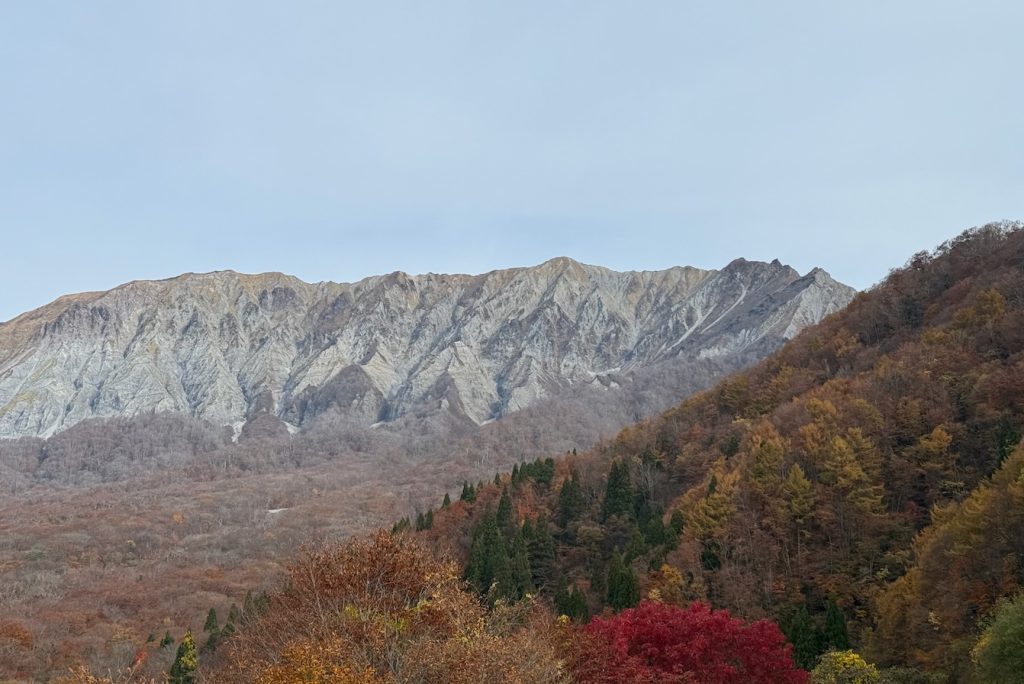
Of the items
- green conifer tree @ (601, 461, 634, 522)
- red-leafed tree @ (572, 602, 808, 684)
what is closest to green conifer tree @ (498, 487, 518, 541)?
green conifer tree @ (601, 461, 634, 522)

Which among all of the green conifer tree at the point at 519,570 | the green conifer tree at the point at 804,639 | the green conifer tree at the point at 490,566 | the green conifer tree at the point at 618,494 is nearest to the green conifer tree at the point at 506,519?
the green conifer tree at the point at 519,570

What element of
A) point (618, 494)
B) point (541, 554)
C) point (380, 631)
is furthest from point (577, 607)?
point (380, 631)

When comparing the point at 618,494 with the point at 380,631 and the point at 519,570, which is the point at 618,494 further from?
the point at 380,631

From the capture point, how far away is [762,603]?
1715 inches

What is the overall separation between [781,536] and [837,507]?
3737mm

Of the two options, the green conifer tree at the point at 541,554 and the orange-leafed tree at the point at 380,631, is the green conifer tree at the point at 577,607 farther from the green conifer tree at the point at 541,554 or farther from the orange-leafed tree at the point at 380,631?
the orange-leafed tree at the point at 380,631

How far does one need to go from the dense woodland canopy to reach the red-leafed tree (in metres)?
0.11

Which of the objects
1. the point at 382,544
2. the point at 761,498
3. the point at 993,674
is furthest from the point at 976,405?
the point at 382,544

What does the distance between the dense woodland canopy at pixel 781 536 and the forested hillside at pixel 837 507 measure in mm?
159

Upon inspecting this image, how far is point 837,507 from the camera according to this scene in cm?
4609

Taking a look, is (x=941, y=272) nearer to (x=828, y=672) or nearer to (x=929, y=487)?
(x=929, y=487)

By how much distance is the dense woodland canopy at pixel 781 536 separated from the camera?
22531 millimetres

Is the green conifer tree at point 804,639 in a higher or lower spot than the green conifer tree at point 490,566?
lower

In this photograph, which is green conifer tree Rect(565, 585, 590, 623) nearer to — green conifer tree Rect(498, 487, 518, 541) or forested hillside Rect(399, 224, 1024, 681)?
forested hillside Rect(399, 224, 1024, 681)
